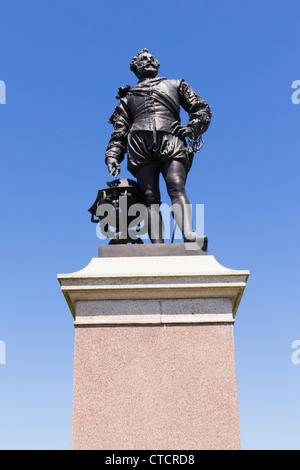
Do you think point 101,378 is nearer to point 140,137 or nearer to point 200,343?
point 200,343

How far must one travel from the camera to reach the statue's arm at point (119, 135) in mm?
7617

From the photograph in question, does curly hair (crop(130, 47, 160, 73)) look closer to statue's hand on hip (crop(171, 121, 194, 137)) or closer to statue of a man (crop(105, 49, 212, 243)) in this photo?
statue of a man (crop(105, 49, 212, 243))

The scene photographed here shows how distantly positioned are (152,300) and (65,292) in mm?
904

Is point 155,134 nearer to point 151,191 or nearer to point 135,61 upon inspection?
point 151,191

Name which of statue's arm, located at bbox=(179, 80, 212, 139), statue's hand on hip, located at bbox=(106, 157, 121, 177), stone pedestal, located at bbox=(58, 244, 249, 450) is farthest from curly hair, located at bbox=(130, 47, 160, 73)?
stone pedestal, located at bbox=(58, 244, 249, 450)

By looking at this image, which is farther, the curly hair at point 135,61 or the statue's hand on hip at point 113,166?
the curly hair at point 135,61

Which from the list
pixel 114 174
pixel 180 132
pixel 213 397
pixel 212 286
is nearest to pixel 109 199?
pixel 114 174

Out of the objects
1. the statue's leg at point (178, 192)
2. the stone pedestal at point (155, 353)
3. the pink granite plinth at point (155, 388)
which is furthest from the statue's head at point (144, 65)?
the pink granite plinth at point (155, 388)

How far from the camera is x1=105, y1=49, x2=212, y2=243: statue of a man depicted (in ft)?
23.7

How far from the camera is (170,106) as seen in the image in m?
7.56

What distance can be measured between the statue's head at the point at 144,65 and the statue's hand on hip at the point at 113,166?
124 cm

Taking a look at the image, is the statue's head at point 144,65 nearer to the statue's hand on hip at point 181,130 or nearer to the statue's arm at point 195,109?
the statue's arm at point 195,109

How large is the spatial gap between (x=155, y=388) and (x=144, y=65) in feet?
13.8
